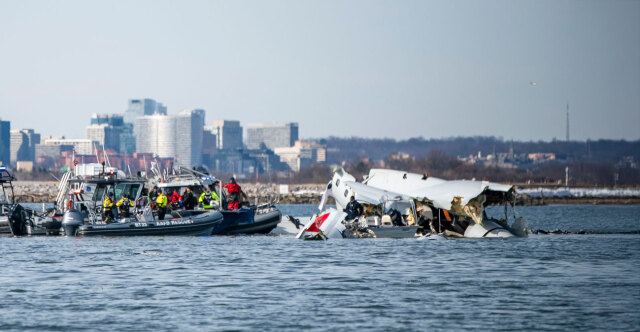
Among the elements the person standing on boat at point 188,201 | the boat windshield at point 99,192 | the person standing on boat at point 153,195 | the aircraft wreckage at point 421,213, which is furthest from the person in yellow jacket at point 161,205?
the aircraft wreckage at point 421,213

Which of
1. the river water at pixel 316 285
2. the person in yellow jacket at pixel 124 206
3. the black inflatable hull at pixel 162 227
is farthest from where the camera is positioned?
the person in yellow jacket at pixel 124 206

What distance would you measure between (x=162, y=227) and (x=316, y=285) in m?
17.0

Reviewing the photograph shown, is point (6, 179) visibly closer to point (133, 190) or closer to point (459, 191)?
point (133, 190)

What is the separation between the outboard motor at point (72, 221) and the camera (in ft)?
146

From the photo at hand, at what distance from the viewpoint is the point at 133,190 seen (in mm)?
47250

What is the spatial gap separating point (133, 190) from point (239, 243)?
6.10 m

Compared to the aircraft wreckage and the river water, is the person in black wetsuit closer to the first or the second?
the aircraft wreckage

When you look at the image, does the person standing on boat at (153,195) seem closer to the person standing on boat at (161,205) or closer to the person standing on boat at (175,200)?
the person standing on boat at (175,200)

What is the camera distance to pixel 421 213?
47.3 meters

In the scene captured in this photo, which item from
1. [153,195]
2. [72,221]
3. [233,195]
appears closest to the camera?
[72,221]

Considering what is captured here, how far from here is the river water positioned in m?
23.2

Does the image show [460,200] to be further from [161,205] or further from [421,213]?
[161,205]

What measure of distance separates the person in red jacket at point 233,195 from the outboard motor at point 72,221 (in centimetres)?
727

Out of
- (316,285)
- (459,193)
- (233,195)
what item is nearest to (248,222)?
(233,195)
